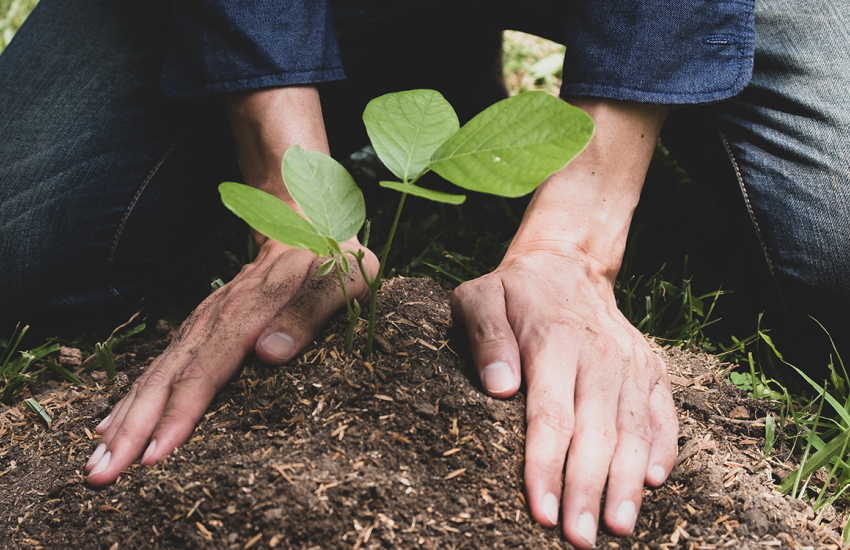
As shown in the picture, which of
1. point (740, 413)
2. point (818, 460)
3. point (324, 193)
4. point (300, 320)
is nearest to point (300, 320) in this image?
point (300, 320)

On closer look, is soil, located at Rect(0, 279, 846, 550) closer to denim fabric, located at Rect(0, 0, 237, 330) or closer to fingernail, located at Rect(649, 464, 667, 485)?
fingernail, located at Rect(649, 464, 667, 485)

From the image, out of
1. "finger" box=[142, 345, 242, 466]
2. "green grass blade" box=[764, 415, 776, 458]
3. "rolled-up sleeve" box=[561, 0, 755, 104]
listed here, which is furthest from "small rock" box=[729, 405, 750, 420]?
"finger" box=[142, 345, 242, 466]

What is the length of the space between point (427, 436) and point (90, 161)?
154 centimetres

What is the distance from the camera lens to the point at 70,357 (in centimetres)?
163

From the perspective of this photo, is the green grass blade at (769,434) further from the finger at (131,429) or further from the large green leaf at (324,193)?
the finger at (131,429)

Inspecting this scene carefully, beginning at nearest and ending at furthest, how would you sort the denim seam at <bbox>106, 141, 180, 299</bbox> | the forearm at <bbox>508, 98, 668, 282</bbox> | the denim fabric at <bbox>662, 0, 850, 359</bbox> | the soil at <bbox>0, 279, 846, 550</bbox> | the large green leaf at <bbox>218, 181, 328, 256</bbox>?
the large green leaf at <bbox>218, 181, 328, 256</bbox> < the soil at <bbox>0, 279, 846, 550</bbox> < the forearm at <bbox>508, 98, 668, 282</bbox> < the denim fabric at <bbox>662, 0, 850, 359</bbox> < the denim seam at <bbox>106, 141, 180, 299</bbox>

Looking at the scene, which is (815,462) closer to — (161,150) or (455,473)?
(455,473)

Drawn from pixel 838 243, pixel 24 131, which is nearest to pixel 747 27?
pixel 838 243

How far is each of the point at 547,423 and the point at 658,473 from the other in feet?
0.74

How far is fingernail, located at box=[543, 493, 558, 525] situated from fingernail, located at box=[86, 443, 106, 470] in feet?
2.70

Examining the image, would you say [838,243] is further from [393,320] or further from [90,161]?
[90,161]

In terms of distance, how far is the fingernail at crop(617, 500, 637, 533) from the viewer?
3.19ft

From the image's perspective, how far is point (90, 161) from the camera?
1.88 metres

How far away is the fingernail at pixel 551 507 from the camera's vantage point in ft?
3.12
